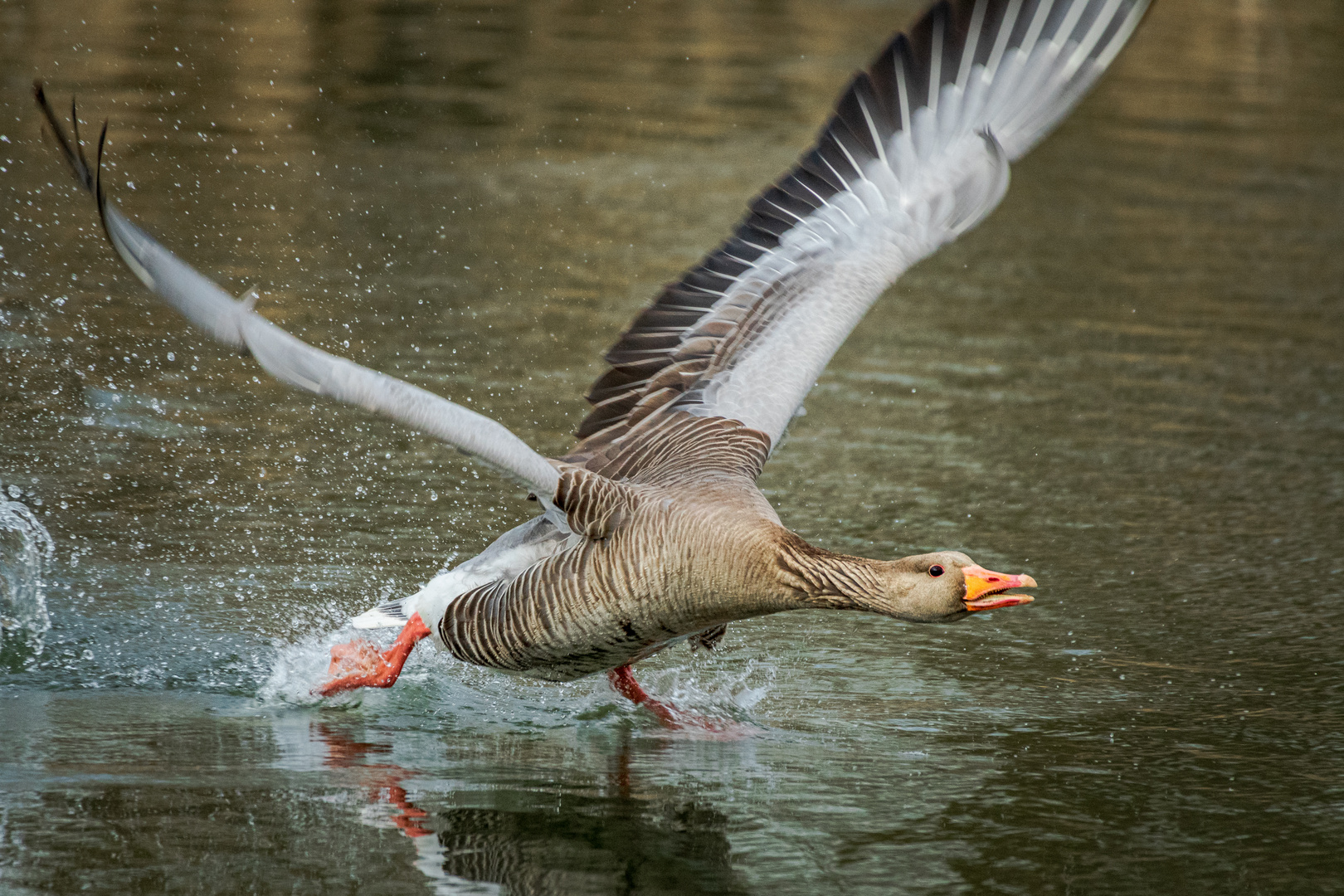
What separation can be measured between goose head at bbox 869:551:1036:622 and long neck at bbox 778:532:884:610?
5 centimetres

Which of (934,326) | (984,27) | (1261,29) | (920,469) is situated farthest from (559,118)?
(1261,29)

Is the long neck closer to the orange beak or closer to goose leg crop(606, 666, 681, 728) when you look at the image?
the orange beak

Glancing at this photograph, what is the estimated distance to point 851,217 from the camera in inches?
271

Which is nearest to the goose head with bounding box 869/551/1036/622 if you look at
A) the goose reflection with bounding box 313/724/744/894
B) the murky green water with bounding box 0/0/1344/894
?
the murky green water with bounding box 0/0/1344/894

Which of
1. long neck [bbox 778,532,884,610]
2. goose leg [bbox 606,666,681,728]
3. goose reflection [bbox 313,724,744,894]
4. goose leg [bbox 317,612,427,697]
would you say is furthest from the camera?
goose leg [bbox 606,666,681,728]

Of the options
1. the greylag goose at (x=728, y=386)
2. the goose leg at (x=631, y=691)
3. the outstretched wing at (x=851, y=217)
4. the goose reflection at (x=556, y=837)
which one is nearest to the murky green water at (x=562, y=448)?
the goose reflection at (x=556, y=837)

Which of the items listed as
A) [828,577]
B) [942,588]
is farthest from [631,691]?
[942,588]

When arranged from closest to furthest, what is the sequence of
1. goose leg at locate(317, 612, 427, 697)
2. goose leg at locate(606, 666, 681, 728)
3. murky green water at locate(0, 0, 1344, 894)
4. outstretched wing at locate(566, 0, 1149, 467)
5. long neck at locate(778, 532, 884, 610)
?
murky green water at locate(0, 0, 1344, 894) → long neck at locate(778, 532, 884, 610) → goose leg at locate(317, 612, 427, 697) → goose leg at locate(606, 666, 681, 728) → outstretched wing at locate(566, 0, 1149, 467)

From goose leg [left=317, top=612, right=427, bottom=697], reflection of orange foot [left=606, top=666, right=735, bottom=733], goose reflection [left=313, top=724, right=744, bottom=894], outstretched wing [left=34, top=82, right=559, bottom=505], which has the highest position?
outstretched wing [left=34, top=82, right=559, bottom=505]

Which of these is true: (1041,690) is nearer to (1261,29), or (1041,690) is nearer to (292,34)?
(292,34)

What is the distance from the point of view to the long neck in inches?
209

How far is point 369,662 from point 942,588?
2.17 m

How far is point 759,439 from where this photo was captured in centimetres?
625

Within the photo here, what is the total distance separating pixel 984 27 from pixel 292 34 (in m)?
14.6
